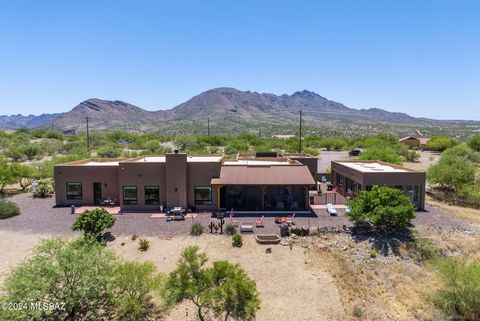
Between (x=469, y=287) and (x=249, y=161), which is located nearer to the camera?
(x=469, y=287)

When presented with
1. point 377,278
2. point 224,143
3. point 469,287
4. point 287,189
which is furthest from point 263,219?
point 224,143

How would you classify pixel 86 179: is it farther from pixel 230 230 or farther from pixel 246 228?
pixel 246 228

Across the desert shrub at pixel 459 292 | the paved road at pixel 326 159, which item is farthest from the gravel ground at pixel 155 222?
the paved road at pixel 326 159

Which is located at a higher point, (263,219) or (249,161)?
(249,161)

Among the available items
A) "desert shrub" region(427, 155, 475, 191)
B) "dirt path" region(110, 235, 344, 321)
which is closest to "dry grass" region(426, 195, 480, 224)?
"desert shrub" region(427, 155, 475, 191)

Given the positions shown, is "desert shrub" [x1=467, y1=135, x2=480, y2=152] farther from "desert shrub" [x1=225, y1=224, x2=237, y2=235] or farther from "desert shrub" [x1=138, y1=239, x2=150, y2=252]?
"desert shrub" [x1=138, y1=239, x2=150, y2=252]

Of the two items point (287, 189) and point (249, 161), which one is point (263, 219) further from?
point (249, 161)

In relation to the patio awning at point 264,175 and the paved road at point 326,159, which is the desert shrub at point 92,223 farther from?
the paved road at point 326,159
